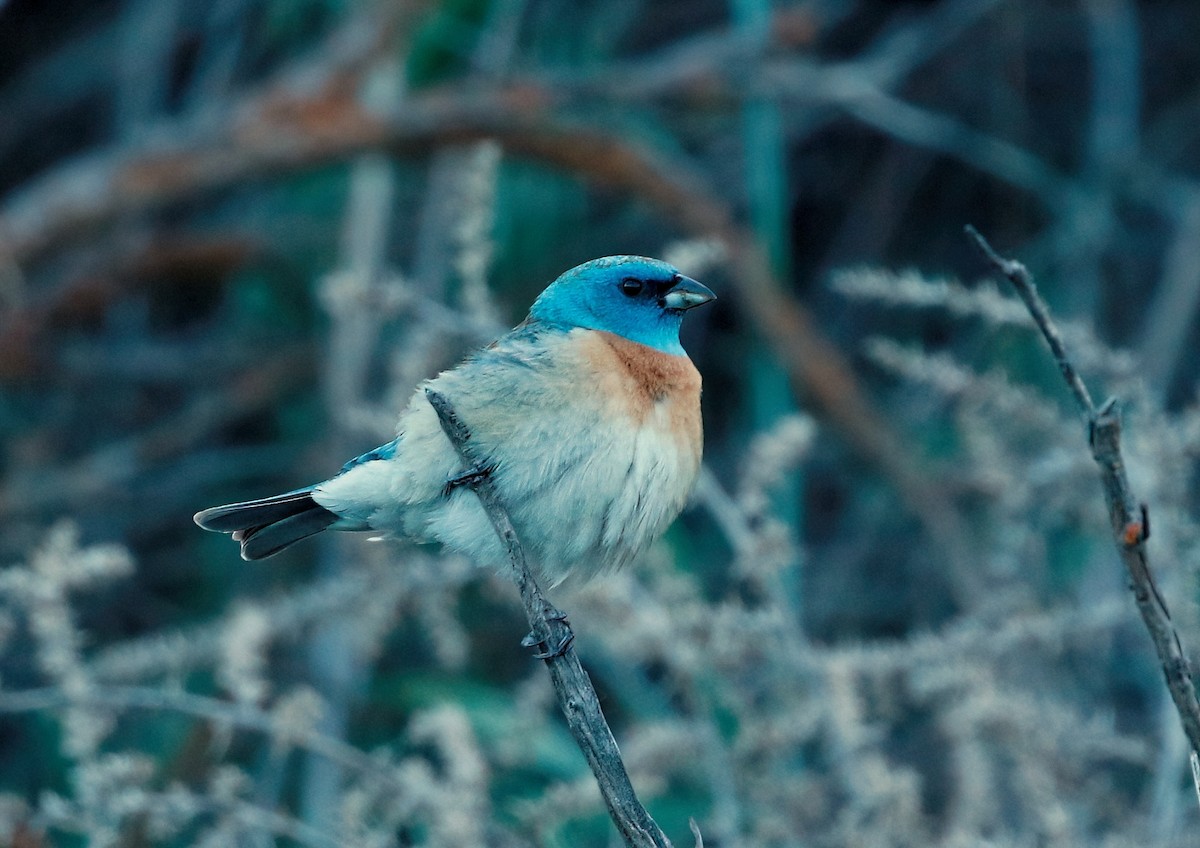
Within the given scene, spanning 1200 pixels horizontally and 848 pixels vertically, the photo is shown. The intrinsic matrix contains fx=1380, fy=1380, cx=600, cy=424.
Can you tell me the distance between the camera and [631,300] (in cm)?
280

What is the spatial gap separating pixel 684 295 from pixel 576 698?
1174mm

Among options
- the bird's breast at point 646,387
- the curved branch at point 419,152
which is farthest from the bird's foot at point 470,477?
the curved branch at point 419,152

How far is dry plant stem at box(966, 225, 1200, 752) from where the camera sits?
1.35 metres

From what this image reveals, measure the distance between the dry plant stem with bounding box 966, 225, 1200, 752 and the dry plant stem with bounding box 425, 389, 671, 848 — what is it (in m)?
0.61

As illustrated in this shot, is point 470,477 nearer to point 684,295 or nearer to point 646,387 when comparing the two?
point 646,387

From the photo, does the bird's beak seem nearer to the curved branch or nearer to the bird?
the bird

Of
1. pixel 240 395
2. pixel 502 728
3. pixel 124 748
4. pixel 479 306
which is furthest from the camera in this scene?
pixel 240 395

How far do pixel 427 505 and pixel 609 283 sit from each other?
1.95 ft

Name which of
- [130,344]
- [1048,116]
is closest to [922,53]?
[1048,116]

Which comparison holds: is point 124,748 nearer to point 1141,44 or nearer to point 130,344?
point 130,344

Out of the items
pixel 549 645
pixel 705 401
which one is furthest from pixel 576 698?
pixel 705 401

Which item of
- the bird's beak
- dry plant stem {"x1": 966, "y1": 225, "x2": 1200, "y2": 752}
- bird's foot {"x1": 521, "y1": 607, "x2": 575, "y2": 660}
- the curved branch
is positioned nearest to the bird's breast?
the bird's beak

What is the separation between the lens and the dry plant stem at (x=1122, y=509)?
4.42ft

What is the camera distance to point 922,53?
5664 mm
